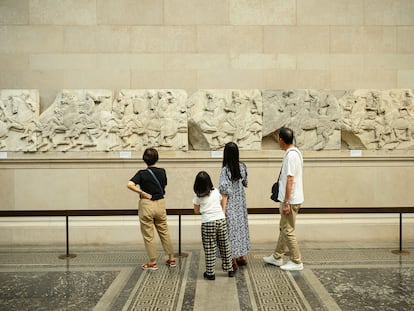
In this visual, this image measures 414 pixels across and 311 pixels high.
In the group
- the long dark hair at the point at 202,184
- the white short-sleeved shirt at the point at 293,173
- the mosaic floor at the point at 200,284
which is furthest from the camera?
the white short-sleeved shirt at the point at 293,173

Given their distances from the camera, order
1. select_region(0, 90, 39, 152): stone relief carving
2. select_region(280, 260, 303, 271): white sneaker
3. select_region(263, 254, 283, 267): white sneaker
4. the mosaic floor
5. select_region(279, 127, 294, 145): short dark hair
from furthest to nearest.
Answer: select_region(0, 90, 39, 152): stone relief carving → select_region(263, 254, 283, 267): white sneaker → select_region(280, 260, 303, 271): white sneaker → select_region(279, 127, 294, 145): short dark hair → the mosaic floor

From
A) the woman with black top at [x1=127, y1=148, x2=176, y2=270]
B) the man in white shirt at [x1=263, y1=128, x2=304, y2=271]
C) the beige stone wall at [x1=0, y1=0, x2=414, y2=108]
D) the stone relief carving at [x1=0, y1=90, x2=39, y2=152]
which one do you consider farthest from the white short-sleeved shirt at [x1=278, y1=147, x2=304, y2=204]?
the stone relief carving at [x1=0, y1=90, x2=39, y2=152]

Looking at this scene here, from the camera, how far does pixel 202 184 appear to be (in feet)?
17.5

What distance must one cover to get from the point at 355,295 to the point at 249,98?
420cm

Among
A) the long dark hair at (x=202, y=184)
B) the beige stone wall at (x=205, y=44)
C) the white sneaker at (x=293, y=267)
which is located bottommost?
the white sneaker at (x=293, y=267)

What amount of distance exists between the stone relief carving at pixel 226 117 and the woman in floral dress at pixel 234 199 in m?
2.40

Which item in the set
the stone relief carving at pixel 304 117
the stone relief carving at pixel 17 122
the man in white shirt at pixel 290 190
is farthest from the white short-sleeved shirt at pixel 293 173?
the stone relief carving at pixel 17 122

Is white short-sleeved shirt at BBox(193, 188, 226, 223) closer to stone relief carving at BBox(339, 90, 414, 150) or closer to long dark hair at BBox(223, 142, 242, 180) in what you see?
long dark hair at BBox(223, 142, 242, 180)

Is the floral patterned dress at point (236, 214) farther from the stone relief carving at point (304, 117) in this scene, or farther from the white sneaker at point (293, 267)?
the stone relief carving at point (304, 117)

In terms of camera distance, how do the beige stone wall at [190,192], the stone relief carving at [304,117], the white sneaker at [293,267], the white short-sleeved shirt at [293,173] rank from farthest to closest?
1. the stone relief carving at [304,117]
2. the beige stone wall at [190,192]
3. the white sneaker at [293,267]
4. the white short-sleeved shirt at [293,173]

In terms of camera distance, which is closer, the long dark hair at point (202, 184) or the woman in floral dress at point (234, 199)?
the long dark hair at point (202, 184)

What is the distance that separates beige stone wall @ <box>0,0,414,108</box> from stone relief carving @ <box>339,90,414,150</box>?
0.52 meters

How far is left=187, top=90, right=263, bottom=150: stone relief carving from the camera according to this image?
320 inches

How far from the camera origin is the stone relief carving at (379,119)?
8.30 metres
